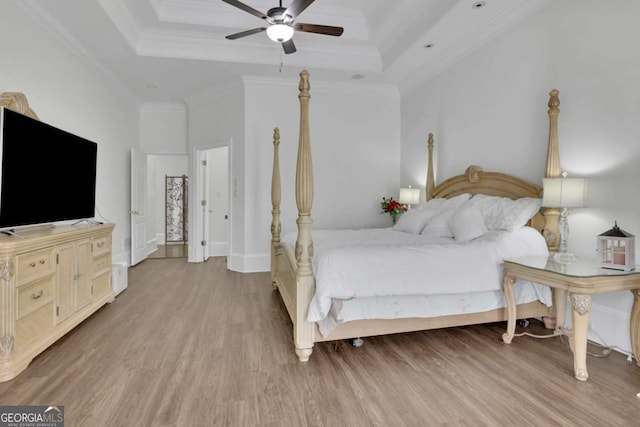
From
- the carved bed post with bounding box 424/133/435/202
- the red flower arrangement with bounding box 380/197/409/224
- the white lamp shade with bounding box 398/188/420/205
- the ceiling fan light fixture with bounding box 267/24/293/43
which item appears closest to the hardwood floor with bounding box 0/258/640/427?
the carved bed post with bounding box 424/133/435/202

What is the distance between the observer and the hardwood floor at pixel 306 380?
5.87 feet

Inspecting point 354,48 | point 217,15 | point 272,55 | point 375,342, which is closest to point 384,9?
point 354,48

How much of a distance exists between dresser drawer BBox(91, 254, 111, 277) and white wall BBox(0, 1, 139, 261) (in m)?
0.85

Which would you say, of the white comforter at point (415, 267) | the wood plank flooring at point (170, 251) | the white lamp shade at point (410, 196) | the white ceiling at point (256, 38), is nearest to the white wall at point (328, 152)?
the white ceiling at point (256, 38)

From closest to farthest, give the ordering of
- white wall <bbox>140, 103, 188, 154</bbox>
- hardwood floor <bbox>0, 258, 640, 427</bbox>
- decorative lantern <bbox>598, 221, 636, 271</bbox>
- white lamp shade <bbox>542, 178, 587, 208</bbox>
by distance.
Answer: hardwood floor <bbox>0, 258, 640, 427</bbox>
decorative lantern <bbox>598, 221, 636, 271</bbox>
white lamp shade <bbox>542, 178, 587, 208</bbox>
white wall <bbox>140, 103, 188, 154</bbox>

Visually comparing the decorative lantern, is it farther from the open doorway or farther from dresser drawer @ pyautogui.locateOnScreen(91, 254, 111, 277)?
the open doorway

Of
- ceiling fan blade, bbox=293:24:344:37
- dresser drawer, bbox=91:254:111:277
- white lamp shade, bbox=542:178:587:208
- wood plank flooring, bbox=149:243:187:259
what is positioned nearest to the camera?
white lamp shade, bbox=542:178:587:208

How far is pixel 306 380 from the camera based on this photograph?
214 centimetres

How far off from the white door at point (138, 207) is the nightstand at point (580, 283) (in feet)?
17.7

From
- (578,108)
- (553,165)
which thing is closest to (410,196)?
(553,165)

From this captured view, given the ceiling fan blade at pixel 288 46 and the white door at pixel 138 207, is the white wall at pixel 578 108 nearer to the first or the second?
the ceiling fan blade at pixel 288 46

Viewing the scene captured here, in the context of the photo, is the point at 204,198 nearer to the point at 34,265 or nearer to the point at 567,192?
the point at 34,265

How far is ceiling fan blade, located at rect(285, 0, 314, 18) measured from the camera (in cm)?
281

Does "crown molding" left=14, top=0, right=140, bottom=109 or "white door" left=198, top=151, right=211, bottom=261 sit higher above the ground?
"crown molding" left=14, top=0, right=140, bottom=109
